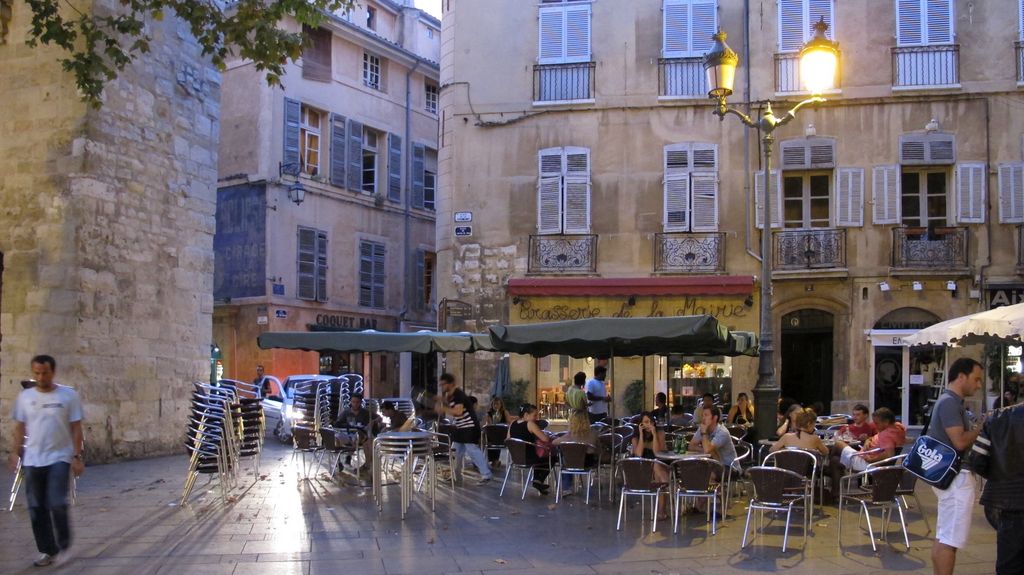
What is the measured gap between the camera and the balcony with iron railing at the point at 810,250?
63.3 ft

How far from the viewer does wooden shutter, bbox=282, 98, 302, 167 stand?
24.9 meters

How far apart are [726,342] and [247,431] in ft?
Answer: 18.1

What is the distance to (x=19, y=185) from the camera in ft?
44.2

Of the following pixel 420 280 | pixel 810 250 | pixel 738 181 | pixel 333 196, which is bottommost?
pixel 420 280

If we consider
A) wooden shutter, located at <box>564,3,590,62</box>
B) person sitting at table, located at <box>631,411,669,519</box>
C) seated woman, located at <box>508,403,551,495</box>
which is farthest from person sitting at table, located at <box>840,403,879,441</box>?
wooden shutter, located at <box>564,3,590,62</box>

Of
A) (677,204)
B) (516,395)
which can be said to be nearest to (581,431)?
(516,395)

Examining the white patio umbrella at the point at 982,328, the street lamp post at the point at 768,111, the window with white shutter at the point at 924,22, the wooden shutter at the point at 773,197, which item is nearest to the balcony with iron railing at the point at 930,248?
the wooden shutter at the point at 773,197

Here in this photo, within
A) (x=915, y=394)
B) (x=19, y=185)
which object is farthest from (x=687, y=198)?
(x=19, y=185)

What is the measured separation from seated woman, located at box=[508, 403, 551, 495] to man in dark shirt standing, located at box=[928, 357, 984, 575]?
5.28 m

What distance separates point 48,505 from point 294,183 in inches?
732

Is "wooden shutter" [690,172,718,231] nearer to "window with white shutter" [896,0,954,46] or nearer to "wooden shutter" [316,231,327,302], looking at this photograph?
"window with white shutter" [896,0,954,46]

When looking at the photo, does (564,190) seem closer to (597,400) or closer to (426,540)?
(597,400)

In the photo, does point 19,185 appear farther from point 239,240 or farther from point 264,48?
point 239,240

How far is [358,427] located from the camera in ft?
40.0
